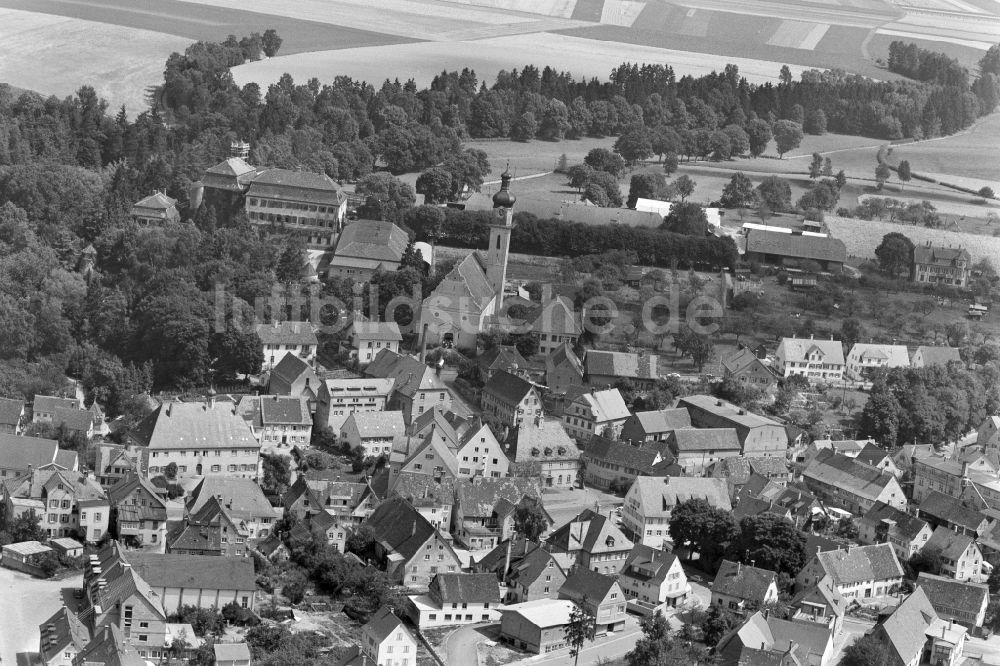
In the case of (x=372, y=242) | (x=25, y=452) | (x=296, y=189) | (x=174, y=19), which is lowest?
(x=25, y=452)

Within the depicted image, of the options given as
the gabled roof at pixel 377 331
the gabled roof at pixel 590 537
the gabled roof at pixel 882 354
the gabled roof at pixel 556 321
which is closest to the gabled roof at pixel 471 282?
the gabled roof at pixel 556 321

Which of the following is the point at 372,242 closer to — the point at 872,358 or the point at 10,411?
the point at 10,411

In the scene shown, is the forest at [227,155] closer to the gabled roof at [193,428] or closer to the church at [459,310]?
Result: the church at [459,310]

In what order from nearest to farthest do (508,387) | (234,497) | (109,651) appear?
1. (109,651)
2. (234,497)
3. (508,387)

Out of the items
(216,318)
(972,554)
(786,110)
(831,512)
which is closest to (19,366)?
(216,318)

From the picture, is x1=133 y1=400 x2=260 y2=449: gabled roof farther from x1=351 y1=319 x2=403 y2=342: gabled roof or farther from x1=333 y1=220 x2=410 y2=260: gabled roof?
x1=333 y1=220 x2=410 y2=260: gabled roof

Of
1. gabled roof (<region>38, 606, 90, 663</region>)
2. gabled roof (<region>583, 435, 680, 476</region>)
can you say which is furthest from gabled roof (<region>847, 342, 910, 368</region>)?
gabled roof (<region>38, 606, 90, 663</region>)

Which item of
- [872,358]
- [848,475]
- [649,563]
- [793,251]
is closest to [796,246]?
[793,251]

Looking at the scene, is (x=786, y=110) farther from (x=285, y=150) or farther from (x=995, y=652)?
(x=995, y=652)
